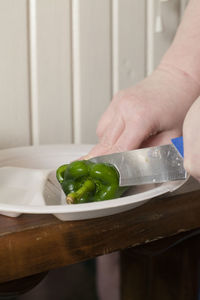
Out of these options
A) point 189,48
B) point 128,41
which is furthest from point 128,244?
point 128,41

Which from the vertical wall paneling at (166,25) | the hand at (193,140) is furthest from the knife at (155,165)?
the vertical wall paneling at (166,25)

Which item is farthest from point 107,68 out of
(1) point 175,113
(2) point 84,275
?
(2) point 84,275

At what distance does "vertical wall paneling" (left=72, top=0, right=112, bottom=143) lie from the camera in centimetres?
115

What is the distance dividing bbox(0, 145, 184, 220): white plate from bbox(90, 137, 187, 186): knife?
1 centimetres

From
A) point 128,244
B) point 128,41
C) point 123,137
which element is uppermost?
point 128,41

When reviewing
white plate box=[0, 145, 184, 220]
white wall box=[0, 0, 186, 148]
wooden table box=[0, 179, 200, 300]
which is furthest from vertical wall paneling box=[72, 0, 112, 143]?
wooden table box=[0, 179, 200, 300]

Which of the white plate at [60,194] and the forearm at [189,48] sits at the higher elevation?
the forearm at [189,48]

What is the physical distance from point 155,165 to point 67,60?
57cm

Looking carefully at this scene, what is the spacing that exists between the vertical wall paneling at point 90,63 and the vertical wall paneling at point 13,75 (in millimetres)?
145

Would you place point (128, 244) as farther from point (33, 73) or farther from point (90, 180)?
point (33, 73)

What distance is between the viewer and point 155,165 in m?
0.65

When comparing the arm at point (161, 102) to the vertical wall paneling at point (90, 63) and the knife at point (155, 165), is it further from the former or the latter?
the vertical wall paneling at point (90, 63)

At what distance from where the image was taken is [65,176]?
713 millimetres

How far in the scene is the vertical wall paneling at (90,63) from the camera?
1148 millimetres
